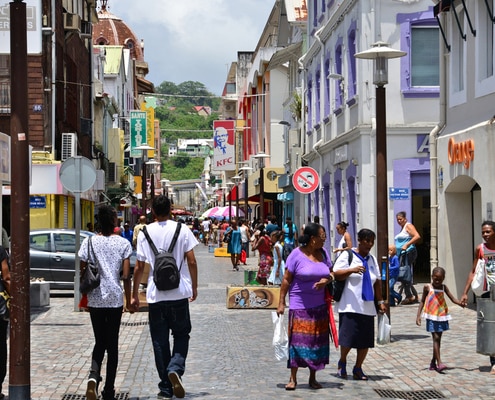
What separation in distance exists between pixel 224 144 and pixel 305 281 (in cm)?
5806

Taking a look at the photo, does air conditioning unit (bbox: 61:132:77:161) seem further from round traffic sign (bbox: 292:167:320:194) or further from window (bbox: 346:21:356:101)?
round traffic sign (bbox: 292:167:320:194)

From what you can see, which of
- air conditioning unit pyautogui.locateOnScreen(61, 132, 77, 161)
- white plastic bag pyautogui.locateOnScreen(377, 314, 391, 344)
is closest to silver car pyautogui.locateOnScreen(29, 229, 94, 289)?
white plastic bag pyautogui.locateOnScreen(377, 314, 391, 344)

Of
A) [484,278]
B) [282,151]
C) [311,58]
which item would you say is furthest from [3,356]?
[282,151]

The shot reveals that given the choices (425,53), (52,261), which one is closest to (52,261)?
(52,261)

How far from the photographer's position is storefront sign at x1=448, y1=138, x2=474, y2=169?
57.0 ft

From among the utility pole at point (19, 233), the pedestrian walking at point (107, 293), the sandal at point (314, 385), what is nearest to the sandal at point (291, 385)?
the sandal at point (314, 385)

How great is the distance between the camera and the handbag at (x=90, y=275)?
9273 mm

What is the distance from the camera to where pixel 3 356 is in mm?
9531

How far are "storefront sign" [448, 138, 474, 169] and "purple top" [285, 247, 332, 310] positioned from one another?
25.4 ft

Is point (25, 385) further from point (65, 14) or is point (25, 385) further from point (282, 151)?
point (282, 151)

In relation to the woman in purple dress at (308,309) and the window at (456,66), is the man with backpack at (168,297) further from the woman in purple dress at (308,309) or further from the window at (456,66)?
the window at (456,66)

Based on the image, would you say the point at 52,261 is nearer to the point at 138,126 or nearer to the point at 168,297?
the point at 168,297

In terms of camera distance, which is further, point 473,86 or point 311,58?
point 311,58

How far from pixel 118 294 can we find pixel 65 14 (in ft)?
108
